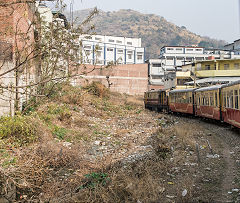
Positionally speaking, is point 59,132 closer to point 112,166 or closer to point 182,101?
point 112,166

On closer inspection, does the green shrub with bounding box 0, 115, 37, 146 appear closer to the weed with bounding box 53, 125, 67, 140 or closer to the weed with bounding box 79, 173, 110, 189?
the weed with bounding box 53, 125, 67, 140

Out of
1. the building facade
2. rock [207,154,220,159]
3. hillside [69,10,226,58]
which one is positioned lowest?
rock [207,154,220,159]

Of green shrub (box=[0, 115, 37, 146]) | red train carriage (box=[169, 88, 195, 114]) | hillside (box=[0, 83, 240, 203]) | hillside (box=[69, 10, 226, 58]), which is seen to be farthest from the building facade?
hillside (box=[69, 10, 226, 58])

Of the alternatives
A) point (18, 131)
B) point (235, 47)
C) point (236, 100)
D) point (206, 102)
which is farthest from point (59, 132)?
point (235, 47)

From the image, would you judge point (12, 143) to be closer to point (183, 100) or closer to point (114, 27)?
point (183, 100)

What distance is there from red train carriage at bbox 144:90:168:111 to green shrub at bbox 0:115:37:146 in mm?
18809

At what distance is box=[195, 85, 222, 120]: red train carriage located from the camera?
16250mm

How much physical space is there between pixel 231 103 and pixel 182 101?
9954 mm

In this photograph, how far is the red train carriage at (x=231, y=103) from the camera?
12.3 metres

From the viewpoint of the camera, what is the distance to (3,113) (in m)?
12.4

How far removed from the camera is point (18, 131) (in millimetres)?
10742

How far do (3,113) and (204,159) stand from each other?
26.8ft

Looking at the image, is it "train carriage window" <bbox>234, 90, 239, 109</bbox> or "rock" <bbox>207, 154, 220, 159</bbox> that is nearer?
"rock" <bbox>207, 154, 220, 159</bbox>

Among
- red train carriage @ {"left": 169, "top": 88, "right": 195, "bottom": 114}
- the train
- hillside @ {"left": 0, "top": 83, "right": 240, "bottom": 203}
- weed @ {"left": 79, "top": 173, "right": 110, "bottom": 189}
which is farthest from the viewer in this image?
red train carriage @ {"left": 169, "top": 88, "right": 195, "bottom": 114}
